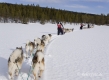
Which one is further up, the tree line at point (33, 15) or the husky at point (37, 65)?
the tree line at point (33, 15)

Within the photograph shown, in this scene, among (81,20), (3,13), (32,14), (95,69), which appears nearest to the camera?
(95,69)

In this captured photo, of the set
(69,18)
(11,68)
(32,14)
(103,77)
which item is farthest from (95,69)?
(69,18)

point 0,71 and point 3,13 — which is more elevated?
point 3,13

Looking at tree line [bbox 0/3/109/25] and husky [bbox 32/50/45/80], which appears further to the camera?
tree line [bbox 0/3/109/25]

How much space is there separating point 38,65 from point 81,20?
8606 cm

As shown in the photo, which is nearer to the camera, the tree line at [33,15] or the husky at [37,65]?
the husky at [37,65]

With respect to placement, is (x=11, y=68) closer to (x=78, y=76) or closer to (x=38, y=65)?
(x=38, y=65)

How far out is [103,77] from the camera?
491 cm

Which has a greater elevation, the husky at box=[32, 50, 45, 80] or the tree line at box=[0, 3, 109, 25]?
the tree line at box=[0, 3, 109, 25]

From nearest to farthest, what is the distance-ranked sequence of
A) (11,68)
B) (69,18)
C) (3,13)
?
(11,68) < (3,13) < (69,18)

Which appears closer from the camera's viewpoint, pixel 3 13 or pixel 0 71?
pixel 0 71

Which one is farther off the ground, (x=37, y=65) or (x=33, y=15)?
(x=33, y=15)

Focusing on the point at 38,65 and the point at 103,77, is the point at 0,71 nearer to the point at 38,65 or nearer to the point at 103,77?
the point at 38,65

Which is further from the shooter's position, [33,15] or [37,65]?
[33,15]
